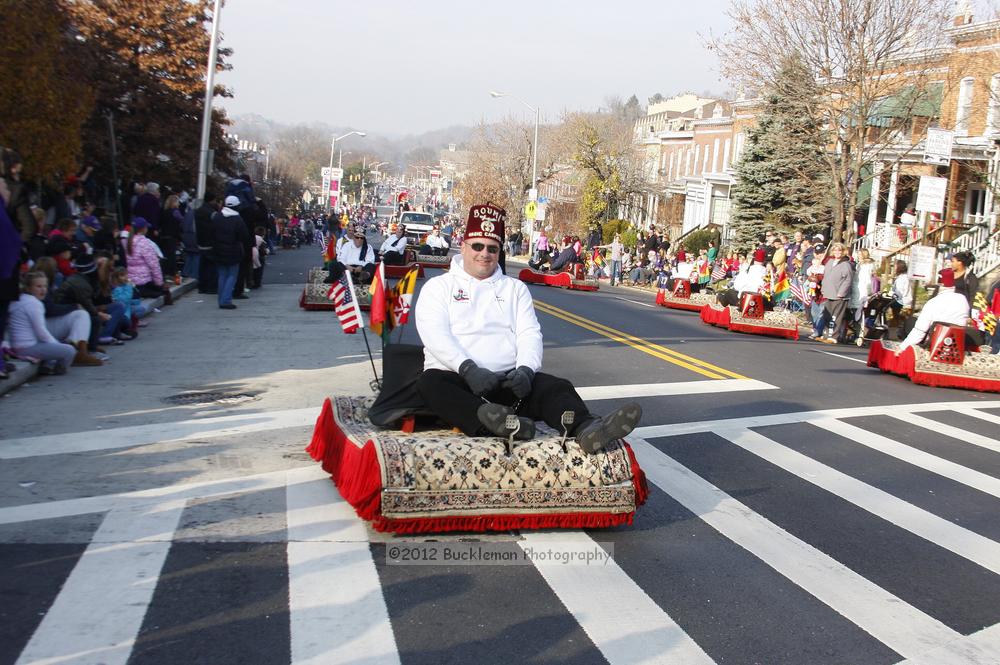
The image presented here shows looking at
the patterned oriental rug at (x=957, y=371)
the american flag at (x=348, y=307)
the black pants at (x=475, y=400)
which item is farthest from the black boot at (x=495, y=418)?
the patterned oriental rug at (x=957, y=371)

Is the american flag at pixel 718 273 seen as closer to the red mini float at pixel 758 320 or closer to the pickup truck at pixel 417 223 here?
the red mini float at pixel 758 320

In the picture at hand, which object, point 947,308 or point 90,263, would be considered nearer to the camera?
point 90,263

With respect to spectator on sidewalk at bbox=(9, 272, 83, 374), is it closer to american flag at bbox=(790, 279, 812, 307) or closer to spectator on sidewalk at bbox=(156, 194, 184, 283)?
spectator on sidewalk at bbox=(156, 194, 184, 283)

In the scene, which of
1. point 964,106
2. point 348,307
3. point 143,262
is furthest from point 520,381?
point 964,106

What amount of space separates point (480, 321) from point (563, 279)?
78.9 ft

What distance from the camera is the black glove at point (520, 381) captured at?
7.06m

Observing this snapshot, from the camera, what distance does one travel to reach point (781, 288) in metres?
23.4

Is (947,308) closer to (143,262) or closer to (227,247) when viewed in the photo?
(227,247)

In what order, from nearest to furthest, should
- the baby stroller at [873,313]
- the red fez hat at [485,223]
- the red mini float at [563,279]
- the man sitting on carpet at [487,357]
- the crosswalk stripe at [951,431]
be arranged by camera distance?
the man sitting on carpet at [487,357] → the red fez hat at [485,223] → the crosswalk stripe at [951,431] → the baby stroller at [873,313] → the red mini float at [563,279]

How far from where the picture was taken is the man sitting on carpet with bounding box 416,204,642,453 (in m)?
6.61

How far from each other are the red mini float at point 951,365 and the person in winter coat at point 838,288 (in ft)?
17.7

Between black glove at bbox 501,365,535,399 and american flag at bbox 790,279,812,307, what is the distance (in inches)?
650

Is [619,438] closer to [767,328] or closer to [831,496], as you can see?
[831,496]

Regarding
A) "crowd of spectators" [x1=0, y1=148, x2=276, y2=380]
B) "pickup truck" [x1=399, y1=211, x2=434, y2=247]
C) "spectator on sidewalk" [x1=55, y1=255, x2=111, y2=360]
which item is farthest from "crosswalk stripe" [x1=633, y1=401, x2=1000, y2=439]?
"pickup truck" [x1=399, y1=211, x2=434, y2=247]
